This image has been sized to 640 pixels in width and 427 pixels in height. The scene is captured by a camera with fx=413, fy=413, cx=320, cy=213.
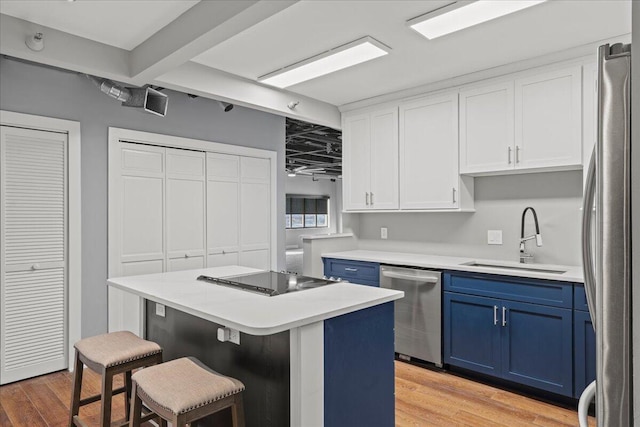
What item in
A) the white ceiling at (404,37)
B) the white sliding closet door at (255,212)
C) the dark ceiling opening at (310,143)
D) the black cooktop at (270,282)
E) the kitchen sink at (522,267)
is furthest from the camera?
the dark ceiling opening at (310,143)

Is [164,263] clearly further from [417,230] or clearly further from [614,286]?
[614,286]

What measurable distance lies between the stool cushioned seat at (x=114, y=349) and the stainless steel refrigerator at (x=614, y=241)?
1977 mm

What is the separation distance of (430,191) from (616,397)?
9.60 feet

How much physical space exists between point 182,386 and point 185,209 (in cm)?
266

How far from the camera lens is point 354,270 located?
4.05m

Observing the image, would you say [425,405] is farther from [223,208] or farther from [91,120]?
[91,120]

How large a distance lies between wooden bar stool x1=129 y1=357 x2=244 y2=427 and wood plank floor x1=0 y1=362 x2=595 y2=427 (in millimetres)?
1201

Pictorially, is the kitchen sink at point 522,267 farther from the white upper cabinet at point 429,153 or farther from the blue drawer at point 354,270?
the blue drawer at point 354,270

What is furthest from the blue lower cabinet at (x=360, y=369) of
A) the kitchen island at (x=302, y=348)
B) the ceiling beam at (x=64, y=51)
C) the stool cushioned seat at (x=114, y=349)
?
the ceiling beam at (x=64, y=51)

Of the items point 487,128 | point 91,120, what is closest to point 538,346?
point 487,128

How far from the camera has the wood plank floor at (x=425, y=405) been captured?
2623mm

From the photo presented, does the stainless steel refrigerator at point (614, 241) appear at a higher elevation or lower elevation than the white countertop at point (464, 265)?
higher

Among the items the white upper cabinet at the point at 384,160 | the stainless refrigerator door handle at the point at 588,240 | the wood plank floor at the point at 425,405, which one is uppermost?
the white upper cabinet at the point at 384,160

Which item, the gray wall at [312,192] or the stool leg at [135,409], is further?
the gray wall at [312,192]
